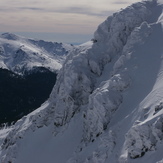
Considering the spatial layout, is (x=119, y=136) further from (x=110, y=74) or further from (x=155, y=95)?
(x=110, y=74)

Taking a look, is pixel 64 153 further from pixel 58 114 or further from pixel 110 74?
pixel 110 74

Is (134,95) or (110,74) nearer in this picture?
(134,95)

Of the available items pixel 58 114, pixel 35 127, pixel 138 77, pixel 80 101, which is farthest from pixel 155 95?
pixel 35 127

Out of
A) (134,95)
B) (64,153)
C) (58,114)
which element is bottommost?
(64,153)

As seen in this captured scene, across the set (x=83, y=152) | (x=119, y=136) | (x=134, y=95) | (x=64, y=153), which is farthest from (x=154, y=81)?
(x=64, y=153)

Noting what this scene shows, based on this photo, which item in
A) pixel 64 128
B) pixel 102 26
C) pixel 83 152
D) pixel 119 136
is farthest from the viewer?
pixel 102 26

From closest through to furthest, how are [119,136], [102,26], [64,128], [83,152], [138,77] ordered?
1. [119,136]
2. [83,152]
3. [138,77]
4. [64,128]
5. [102,26]

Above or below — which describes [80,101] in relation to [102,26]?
below
